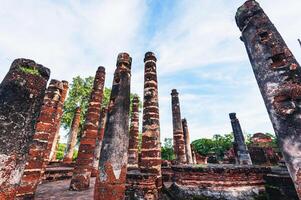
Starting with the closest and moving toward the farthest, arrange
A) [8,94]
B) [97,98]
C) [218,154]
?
[8,94]
[97,98]
[218,154]

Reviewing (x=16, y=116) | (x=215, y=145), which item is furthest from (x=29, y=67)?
(x=215, y=145)

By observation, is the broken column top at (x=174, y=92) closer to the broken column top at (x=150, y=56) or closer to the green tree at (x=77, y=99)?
the broken column top at (x=150, y=56)

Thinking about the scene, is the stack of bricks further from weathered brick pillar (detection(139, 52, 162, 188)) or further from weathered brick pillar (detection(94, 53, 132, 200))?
weathered brick pillar (detection(94, 53, 132, 200))

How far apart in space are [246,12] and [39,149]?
7089 mm

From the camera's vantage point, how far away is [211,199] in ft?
20.8

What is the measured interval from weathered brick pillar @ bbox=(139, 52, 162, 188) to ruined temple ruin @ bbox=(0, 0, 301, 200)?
4 centimetres

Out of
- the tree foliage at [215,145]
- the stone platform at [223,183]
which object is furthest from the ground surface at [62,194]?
the tree foliage at [215,145]

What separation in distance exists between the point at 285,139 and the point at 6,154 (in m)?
4.70

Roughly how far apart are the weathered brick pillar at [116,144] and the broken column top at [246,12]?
3.80 meters

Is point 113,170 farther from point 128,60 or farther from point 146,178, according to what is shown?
point 128,60

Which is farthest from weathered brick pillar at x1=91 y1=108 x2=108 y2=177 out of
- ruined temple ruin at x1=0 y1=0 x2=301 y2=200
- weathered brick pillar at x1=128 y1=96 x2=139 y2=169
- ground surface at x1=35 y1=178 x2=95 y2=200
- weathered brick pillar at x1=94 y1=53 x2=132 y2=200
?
weathered brick pillar at x1=94 y1=53 x2=132 y2=200

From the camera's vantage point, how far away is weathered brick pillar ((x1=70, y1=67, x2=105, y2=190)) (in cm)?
739

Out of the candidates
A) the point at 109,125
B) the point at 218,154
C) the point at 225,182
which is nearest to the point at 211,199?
the point at 225,182

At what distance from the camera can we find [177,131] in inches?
512
